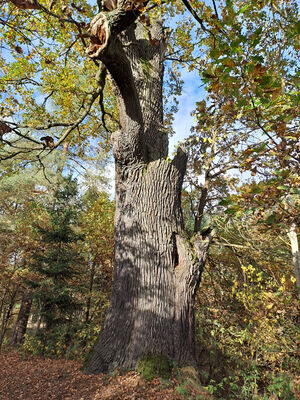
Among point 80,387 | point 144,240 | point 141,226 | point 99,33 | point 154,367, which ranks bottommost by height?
point 80,387

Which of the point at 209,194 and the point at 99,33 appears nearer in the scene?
the point at 99,33

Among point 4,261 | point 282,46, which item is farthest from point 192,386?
point 4,261

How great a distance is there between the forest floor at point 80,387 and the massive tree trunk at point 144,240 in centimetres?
21

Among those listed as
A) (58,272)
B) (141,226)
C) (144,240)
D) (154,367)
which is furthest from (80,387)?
(58,272)

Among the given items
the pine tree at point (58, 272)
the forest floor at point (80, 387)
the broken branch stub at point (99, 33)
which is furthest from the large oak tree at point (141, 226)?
the pine tree at point (58, 272)

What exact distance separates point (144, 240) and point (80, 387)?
213cm

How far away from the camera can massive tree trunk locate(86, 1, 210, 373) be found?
3303 millimetres

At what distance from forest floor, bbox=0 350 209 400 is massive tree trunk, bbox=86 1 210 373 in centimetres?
21

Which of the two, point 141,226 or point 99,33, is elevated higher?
point 99,33

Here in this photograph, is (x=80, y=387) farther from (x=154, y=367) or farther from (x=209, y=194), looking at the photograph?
(x=209, y=194)

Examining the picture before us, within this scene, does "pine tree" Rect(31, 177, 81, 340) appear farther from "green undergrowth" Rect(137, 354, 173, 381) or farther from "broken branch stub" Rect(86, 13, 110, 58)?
"broken branch stub" Rect(86, 13, 110, 58)

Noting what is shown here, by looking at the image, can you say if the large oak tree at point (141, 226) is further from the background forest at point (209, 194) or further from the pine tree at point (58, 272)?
the pine tree at point (58, 272)

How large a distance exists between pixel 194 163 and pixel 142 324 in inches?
196

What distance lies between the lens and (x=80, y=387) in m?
3.19
